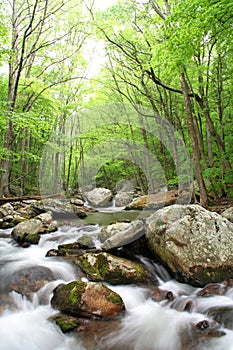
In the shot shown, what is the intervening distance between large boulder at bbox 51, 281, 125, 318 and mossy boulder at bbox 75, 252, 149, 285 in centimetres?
74

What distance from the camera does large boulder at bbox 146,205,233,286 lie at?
4.36 m

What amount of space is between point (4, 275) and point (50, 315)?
160cm

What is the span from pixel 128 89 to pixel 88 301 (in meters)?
15.1

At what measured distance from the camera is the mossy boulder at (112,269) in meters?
4.56

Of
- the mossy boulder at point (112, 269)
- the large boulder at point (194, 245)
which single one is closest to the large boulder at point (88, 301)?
the mossy boulder at point (112, 269)

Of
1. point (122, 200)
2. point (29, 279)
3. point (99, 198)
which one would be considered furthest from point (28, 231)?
point (99, 198)

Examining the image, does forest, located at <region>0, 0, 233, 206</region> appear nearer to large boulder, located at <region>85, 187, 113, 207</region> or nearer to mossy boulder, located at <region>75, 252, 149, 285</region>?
large boulder, located at <region>85, 187, 113, 207</region>

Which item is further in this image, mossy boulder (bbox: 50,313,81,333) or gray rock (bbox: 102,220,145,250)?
gray rock (bbox: 102,220,145,250)

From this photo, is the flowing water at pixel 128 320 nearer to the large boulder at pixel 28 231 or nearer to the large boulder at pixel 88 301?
the large boulder at pixel 88 301

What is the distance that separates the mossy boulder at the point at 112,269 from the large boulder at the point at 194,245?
67cm

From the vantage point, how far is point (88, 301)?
11.7 ft

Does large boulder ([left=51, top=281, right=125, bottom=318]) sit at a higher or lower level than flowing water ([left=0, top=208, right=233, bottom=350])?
higher

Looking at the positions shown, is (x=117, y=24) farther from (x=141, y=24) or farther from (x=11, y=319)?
(x=11, y=319)

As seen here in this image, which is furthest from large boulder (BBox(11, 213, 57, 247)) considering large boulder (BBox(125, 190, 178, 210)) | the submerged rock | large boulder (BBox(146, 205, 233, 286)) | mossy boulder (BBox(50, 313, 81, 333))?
large boulder (BBox(125, 190, 178, 210))
